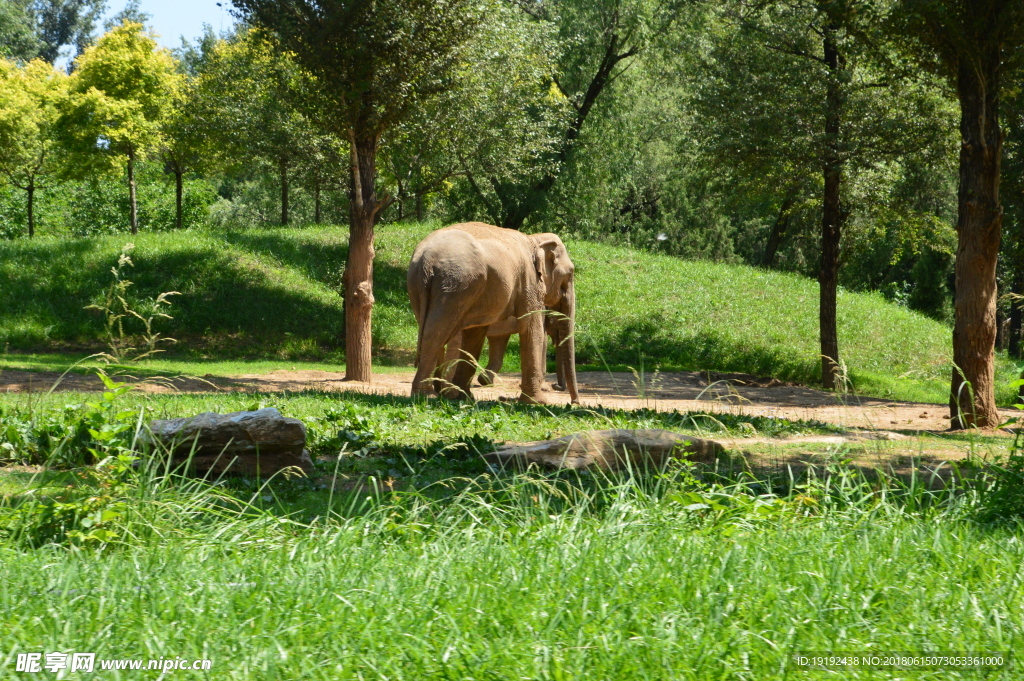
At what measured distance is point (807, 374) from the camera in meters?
24.6

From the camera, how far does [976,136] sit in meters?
13.6

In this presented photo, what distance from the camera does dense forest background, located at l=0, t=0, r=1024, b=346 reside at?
19.2 m

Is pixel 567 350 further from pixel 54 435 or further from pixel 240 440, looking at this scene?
pixel 54 435

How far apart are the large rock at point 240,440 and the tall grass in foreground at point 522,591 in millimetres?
1461

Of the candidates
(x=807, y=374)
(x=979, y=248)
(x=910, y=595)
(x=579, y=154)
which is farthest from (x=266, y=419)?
(x=579, y=154)

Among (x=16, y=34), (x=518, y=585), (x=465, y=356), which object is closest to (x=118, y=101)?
(x=465, y=356)

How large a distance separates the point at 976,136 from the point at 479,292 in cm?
769

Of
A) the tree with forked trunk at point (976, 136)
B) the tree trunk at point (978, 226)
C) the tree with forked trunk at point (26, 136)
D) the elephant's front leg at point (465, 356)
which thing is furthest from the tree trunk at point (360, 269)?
the tree with forked trunk at point (26, 136)

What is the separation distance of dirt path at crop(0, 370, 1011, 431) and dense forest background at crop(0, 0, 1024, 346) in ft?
13.8

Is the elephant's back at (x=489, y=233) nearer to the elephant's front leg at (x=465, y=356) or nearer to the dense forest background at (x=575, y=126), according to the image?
the elephant's front leg at (x=465, y=356)

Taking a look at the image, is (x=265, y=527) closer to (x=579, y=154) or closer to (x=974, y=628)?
(x=974, y=628)

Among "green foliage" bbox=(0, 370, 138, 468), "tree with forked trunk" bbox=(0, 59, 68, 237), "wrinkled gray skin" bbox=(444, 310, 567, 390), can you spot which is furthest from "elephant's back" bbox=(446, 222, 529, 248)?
"tree with forked trunk" bbox=(0, 59, 68, 237)

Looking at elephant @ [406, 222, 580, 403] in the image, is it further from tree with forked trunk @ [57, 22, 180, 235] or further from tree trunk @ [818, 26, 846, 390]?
tree with forked trunk @ [57, 22, 180, 235]

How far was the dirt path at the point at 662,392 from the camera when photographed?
14.8m
